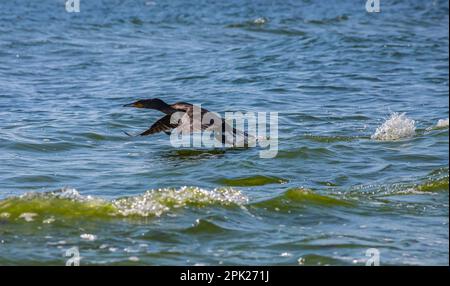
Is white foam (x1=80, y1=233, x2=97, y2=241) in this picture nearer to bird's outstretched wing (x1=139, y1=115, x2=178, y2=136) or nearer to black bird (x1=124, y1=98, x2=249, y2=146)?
black bird (x1=124, y1=98, x2=249, y2=146)

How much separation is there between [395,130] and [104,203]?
4631mm

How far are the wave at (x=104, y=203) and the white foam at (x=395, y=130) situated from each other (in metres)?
3.44

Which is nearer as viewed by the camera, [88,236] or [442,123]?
[88,236]

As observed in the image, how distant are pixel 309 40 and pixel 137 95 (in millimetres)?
5627

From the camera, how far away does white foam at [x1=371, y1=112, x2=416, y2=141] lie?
450 inches

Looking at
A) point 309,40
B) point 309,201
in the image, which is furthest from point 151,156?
point 309,40

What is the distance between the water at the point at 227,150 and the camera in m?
7.29

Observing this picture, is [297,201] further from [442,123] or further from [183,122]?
[442,123]

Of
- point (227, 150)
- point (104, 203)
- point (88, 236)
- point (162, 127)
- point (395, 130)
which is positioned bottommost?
point (88, 236)

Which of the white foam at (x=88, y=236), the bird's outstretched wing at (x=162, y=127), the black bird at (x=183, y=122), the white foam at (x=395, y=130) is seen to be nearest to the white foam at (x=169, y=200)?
the white foam at (x=88, y=236)

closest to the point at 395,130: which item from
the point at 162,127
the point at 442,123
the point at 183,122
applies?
the point at 442,123

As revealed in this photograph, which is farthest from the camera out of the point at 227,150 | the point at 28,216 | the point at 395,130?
the point at 395,130

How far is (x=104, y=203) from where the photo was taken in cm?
813

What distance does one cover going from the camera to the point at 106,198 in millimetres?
8555
